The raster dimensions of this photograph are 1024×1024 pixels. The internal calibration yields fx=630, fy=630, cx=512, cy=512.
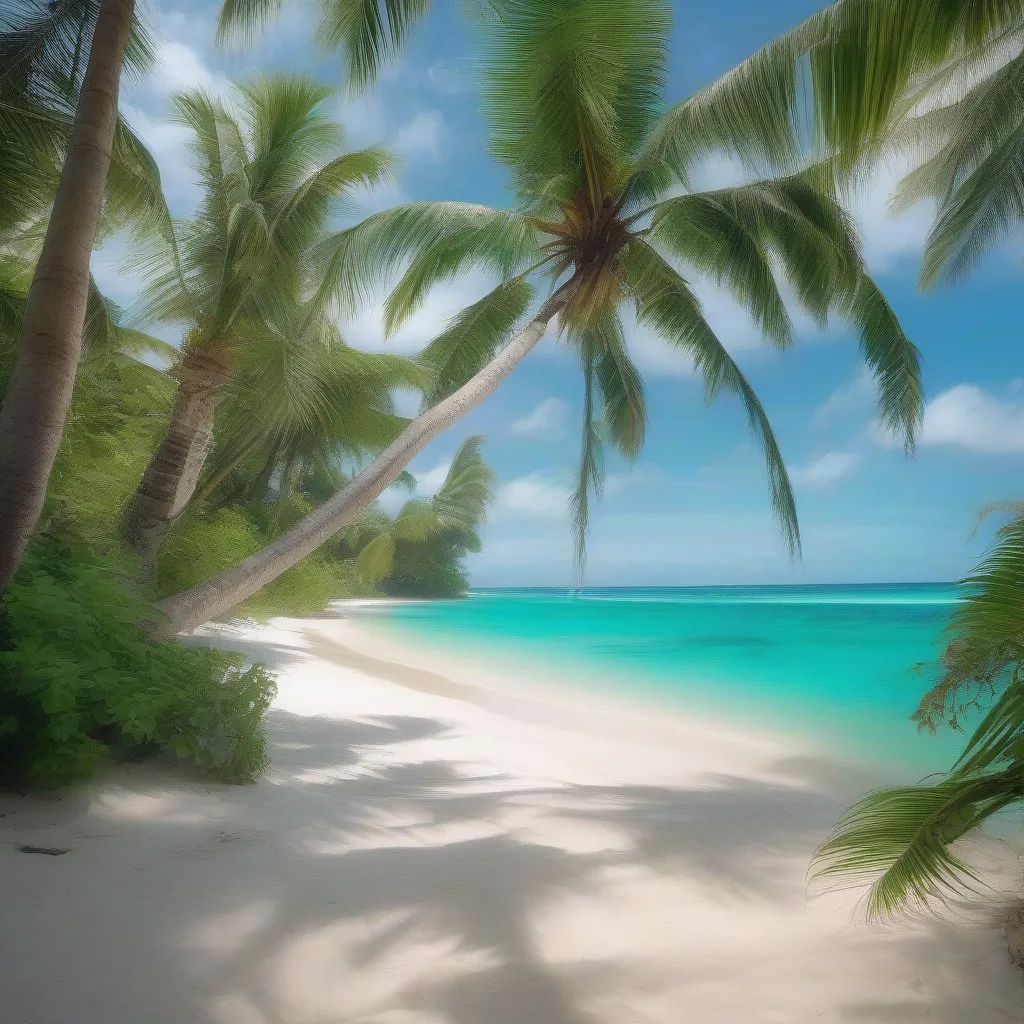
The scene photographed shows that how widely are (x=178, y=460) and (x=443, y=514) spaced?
1350 inches

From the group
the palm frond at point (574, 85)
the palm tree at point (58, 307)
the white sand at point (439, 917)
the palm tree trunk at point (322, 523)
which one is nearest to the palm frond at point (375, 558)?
the palm frond at point (574, 85)

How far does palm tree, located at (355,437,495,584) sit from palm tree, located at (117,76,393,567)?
81.2 ft

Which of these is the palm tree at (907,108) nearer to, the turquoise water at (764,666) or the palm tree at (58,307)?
the turquoise water at (764,666)

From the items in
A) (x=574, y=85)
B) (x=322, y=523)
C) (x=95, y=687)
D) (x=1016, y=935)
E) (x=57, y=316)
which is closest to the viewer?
(x=1016, y=935)

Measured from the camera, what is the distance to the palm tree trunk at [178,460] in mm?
5305

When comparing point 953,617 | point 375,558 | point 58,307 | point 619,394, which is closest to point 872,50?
point 953,617

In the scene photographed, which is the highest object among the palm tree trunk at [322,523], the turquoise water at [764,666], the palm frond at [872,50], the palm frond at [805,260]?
the palm frond at [805,260]

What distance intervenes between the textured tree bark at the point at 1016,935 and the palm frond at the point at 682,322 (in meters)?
4.84

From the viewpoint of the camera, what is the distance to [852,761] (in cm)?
645

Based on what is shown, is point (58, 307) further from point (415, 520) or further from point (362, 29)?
point (415, 520)

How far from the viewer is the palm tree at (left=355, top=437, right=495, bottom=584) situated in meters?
34.6

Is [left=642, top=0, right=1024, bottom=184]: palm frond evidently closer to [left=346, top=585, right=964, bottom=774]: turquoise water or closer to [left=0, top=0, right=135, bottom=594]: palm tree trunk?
[left=346, top=585, right=964, bottom=774]: turquoise water

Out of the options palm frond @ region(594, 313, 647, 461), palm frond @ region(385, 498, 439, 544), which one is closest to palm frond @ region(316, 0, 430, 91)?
palm frond @ region(594, 313, 647, 461)

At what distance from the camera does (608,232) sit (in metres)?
6.59
